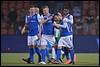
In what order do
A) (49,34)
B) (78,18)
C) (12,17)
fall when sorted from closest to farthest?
1. (49,34)
2. (78,18)
3. (12,17)

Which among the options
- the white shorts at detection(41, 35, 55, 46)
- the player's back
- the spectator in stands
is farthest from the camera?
the spectator in stands

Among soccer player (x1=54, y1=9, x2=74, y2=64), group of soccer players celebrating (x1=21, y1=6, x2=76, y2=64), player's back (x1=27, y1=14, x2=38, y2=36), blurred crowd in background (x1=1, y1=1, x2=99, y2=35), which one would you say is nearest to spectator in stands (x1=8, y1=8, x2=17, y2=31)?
blurred crowd in background (x1=1, y1=1, x2=99, y2=35)

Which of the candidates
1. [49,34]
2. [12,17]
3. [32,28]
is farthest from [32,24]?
[12,17]

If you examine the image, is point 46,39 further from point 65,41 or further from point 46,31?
point 65,41

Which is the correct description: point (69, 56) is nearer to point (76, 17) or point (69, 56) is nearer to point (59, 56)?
point (59, 56)

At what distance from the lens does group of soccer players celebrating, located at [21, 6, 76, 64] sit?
16.7 meters

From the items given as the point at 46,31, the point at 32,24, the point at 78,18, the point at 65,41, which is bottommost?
the point at 65,41

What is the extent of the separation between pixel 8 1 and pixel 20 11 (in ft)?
4.19

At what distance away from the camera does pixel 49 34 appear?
16.9 meters

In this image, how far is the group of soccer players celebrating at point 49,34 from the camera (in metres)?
16.7

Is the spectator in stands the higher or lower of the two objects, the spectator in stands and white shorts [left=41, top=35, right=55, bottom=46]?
the higher

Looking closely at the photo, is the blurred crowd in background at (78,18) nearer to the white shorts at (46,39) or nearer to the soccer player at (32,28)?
the soccer player at (32,28)

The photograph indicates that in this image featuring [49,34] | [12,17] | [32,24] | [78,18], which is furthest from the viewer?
[12,17]

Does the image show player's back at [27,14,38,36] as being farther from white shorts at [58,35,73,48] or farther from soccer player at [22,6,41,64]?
white shorts at [58,35,73,48]
